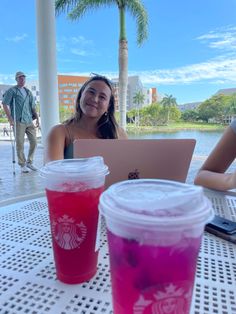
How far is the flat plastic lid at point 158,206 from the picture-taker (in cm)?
25

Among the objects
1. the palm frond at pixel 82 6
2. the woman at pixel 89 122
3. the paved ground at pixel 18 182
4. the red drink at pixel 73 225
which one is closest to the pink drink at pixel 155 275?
the red drink at pixel 73 225

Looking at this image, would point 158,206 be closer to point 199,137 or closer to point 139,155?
point 139,155

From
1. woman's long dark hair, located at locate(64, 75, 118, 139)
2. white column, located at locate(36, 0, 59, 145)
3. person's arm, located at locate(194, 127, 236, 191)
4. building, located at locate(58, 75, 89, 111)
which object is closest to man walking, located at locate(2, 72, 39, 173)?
white column, located at locate(36, 0, 59, 145)

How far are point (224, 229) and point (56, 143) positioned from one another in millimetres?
890

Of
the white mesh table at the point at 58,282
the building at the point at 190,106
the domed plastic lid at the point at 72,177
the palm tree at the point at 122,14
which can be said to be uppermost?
the palm tree at the point at 122,14

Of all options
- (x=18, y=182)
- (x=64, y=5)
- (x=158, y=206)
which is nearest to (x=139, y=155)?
(x=158, y=206)

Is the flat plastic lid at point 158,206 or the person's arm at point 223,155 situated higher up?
the flat plastic lid at point 158,206

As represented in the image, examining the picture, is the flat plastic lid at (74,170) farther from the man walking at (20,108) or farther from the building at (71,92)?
the man walking at (20,108)

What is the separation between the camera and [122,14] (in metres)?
5.90

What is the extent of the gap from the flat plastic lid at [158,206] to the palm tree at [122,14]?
6.02 meters

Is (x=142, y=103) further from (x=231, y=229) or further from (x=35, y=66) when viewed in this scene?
(x=231, y=229)

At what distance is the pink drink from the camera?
0.83 feet

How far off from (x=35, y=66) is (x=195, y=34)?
613 centimetres

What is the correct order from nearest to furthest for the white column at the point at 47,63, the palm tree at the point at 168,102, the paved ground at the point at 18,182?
the paved ground at the point at 18,182, the white column at the point at 47,63, the palm tree at the point at 168,102
